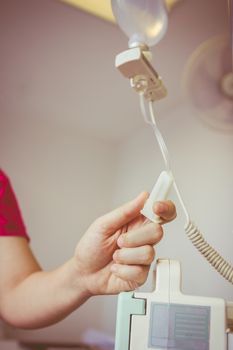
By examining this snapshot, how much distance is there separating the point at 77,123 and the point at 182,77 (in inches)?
14.1

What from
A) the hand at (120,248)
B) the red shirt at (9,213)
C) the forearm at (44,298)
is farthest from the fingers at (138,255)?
the red shirt at (9,213)

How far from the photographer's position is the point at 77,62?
43.2 inches

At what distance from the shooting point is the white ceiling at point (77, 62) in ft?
3.32

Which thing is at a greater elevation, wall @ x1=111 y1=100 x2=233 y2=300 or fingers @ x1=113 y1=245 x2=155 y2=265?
wall @ x1=111 y1=100 x2=233 y2=300

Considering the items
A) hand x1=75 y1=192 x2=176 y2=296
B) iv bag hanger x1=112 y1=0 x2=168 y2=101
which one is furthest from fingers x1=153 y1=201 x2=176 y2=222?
iv bag hanger x1=112 y1=0 x2=168 y2=101

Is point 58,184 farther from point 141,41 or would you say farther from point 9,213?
point 141,41

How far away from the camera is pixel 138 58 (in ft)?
1.74

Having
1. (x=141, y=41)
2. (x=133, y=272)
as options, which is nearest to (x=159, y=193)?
(x=133, y=272)

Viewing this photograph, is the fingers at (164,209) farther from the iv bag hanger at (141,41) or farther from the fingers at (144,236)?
the iv bag hanger at (141,41)

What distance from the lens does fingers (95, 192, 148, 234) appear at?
53 centimetres

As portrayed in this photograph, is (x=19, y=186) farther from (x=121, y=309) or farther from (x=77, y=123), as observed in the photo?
(x=121, y=309)

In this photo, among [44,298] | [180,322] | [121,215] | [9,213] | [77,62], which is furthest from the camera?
[77,62]

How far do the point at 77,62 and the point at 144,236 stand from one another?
30.4 inches

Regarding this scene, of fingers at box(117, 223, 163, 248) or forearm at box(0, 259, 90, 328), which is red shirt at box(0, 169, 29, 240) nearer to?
forearm at box(0, 259, 90, 328)
